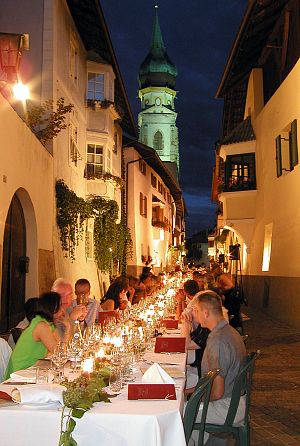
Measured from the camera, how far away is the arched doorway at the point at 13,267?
1224 centimetres

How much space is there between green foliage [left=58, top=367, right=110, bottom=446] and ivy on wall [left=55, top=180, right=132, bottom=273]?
12879 millimetres

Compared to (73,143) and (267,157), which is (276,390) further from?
(267,157)

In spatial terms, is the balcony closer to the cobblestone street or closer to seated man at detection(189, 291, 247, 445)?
the cobblestone street

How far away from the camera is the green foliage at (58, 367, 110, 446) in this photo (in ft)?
10.9

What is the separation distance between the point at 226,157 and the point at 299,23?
7769 mm

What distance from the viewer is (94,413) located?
3.71 metres

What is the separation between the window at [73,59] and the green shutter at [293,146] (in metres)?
7.61

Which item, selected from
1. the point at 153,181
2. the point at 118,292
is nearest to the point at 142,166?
the point at 153,181

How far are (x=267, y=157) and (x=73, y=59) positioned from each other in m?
7.74

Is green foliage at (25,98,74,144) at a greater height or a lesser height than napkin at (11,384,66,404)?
greater

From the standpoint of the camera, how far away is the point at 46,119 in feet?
50.8

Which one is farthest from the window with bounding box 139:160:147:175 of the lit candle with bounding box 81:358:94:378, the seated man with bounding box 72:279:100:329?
the lit candle with bounding box 81:358:94:378

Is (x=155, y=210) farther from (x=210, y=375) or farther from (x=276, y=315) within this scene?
(x=210, y=375)

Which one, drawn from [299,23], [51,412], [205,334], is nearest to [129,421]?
[51,412]
